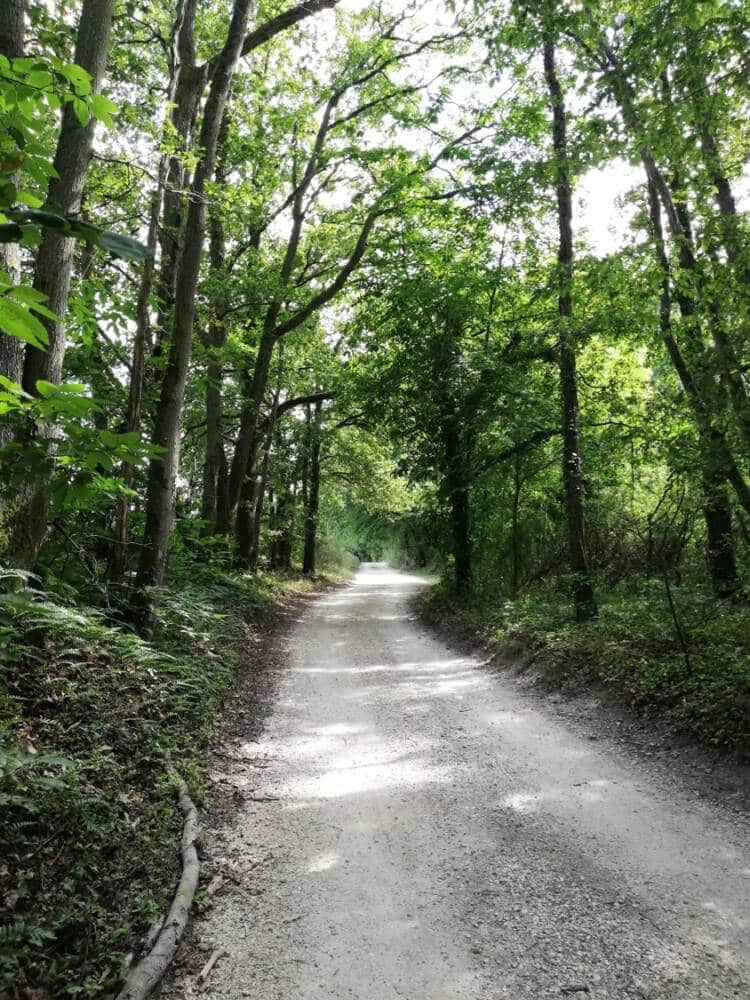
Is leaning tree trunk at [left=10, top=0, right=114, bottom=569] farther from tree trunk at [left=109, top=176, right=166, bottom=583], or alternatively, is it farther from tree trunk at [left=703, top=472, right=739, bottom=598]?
tree trunk at [left=703, top=472, right=739, bottom=598]

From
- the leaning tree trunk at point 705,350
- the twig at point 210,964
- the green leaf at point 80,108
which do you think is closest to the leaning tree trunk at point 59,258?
the green leaf at point 80,108

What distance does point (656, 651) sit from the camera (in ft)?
24.6

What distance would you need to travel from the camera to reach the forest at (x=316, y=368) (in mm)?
3238

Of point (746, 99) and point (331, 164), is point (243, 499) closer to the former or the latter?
point (331, 164)

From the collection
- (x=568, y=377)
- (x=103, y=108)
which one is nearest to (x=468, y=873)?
(x=103, y=108)

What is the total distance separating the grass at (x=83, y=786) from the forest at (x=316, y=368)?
2 centimetres

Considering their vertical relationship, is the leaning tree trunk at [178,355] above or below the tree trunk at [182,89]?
below

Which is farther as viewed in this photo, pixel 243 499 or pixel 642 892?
pixel 243 499

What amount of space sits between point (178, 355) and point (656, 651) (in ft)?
23.6

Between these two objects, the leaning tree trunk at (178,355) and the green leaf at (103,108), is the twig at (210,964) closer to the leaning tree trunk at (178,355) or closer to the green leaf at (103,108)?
the green leaf at (103,108)

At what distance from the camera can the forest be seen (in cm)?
324

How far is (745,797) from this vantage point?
15.2ft

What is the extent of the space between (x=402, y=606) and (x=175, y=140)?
14.4 meters

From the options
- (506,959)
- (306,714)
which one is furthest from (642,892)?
(306,714)
